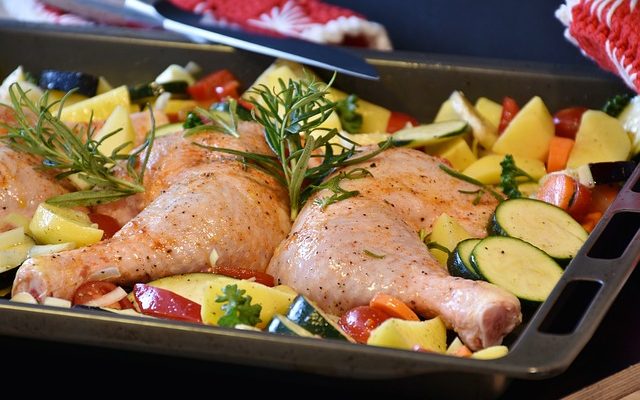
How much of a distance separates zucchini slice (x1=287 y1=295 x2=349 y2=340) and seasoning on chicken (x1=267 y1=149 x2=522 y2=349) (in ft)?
0.62

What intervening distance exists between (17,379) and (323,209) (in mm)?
1015

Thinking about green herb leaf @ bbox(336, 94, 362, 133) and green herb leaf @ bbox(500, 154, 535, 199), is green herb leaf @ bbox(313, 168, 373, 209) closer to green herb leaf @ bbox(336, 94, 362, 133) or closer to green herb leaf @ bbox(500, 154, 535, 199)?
green herb leaf @ bbox(500, 154, 535, 199)

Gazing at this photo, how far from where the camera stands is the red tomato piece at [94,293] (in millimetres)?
3033

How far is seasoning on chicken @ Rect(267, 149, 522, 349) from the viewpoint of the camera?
2844 millimetres

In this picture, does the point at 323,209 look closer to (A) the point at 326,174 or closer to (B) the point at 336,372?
(A) the point at 326,174

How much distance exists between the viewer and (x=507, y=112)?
4371mm

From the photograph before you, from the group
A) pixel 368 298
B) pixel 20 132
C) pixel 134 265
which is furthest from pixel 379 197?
pixel 20 132

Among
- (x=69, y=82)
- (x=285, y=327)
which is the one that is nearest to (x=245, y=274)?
(x=285, y=327)

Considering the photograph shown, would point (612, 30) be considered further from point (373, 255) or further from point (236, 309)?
point (236, 309)

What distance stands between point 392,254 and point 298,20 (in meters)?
2.36

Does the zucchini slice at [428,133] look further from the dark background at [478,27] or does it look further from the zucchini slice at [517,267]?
the dark background at [478,27]

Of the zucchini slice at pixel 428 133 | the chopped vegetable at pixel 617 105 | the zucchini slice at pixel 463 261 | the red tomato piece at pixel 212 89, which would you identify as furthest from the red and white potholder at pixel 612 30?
the red tomato piece at pixel 212 89

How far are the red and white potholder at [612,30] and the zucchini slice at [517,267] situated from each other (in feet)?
3.54

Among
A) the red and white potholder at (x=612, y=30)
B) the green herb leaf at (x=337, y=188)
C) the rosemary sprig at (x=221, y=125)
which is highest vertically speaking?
the red and white potholder at (x=612, y=30)
